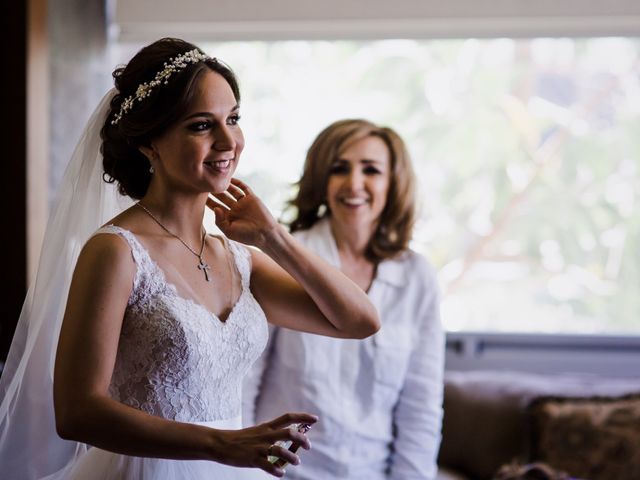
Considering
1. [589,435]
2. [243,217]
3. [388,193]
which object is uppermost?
[388,193]

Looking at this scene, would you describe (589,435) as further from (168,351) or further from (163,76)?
(163,76)

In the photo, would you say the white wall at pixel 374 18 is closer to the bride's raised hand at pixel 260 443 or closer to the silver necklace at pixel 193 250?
the silver necklace at pixel 193 250

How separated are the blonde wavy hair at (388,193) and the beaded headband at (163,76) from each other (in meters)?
1.10

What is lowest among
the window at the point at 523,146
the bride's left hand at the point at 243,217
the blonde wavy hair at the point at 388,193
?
the bride's left hand at the point at 243,217

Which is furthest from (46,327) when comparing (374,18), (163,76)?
(374,18)

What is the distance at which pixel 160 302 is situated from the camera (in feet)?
5.16

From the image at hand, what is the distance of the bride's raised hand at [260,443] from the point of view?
4.52 ft

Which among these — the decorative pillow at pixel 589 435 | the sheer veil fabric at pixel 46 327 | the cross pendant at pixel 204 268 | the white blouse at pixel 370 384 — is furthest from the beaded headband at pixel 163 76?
the decorative pillow at pixel 589 435

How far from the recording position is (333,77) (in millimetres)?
3850

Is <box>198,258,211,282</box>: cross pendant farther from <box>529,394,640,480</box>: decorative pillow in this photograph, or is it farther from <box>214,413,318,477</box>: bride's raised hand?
<box>529,394,640,480</box>: decorative pillow

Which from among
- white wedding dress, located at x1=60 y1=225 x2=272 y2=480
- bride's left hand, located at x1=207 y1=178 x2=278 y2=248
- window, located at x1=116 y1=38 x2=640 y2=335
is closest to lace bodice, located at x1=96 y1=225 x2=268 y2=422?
white wedding dress, located at x1=60 y1=225 x2=272 y2=480

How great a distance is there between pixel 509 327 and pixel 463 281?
28 cm

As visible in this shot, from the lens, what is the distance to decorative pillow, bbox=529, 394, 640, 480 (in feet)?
9.88

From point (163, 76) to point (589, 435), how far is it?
2093 millimetres
